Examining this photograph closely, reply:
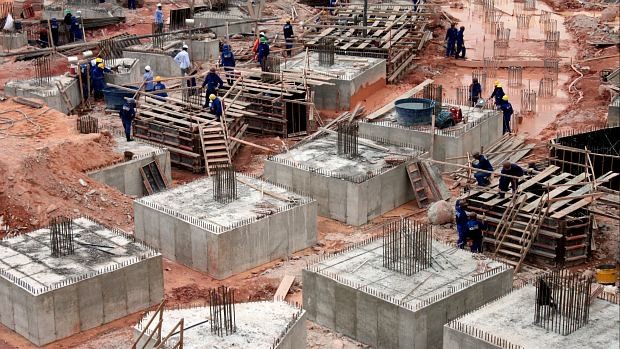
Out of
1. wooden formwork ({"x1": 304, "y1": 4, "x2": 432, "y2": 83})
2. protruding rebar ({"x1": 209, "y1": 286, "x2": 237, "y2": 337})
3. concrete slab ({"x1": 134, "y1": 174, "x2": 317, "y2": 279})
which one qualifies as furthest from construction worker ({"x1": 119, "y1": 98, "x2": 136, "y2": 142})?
protruding rebar ({"x1": 209, "y1": 286, "x2": 237, "y2": 337})

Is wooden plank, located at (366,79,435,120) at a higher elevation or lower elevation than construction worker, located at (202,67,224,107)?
lower

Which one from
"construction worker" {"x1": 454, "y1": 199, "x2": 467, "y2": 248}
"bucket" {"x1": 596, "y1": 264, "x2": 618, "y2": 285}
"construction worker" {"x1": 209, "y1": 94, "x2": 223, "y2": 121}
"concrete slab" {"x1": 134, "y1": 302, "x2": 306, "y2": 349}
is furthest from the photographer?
"construction worker" {"x1": 209, "y1": 94, "x2": 223, "y2": 121}

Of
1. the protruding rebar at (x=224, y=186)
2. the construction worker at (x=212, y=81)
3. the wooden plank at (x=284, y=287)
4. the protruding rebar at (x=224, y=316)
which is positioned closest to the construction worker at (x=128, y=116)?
the construction worker at (x=212, y=81)

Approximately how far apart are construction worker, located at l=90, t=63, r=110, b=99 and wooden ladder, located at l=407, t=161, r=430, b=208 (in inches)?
465

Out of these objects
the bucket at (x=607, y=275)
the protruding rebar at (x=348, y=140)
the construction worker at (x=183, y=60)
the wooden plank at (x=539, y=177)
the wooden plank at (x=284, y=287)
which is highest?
the construction worker at (x=183, y=60)

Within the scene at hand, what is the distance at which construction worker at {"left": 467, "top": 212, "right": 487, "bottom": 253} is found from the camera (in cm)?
2048

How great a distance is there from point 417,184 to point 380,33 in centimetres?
1283

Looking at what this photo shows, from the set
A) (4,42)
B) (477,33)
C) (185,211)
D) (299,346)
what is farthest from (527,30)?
(299,346)

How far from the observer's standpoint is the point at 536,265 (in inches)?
805

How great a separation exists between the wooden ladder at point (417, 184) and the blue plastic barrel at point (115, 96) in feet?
33.1

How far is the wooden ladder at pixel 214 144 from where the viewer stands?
84.7ft

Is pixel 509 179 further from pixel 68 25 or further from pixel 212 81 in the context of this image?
pixel 68 25

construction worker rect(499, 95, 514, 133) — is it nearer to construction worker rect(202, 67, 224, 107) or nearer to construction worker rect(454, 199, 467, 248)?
construction worker rect(202, 67, 224, 107)

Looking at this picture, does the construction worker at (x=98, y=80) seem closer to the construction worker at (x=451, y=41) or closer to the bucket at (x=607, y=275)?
the construction worker at (x=451, y=41)
